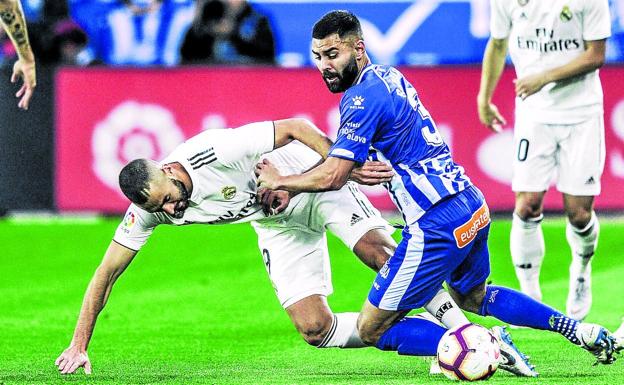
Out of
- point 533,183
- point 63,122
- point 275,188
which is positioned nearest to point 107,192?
point 63,122

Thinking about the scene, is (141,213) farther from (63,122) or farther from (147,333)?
(63,122)

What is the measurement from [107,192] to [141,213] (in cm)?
696

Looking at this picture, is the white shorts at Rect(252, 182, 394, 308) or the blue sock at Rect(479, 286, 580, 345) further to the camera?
the white shorts at Rect(252, 182, 394, 308)

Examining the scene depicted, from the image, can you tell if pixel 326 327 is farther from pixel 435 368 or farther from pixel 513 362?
pixel 513 362

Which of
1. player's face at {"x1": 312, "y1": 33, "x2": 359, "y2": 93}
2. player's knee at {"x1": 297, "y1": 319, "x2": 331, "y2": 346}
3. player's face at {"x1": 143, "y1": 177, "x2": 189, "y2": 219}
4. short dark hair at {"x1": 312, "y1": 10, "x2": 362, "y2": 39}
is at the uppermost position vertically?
short dark hair at {"x1": 312, "y1": 10, "x2": 362, "y2": 39}

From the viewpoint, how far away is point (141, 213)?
7.01 meters

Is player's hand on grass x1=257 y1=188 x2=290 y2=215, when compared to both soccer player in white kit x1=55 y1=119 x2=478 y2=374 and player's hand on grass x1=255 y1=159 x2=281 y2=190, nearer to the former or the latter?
soccer player in white kit x1=55 y1=119 x2=478 y2=374

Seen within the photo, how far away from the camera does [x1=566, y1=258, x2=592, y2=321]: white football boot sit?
8875 millimetres

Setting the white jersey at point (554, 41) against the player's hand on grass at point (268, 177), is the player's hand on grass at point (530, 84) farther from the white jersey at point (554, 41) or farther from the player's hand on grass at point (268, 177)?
the player's hand on grass at point (268, 177)

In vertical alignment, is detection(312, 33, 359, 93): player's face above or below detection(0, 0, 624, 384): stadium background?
above

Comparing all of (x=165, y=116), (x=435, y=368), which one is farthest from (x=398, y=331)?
(x=165, y=116)

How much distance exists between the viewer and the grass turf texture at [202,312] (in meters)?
7.07

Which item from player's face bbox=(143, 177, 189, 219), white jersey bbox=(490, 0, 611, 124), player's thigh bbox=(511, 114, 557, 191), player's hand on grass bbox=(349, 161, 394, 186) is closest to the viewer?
player's hand on grass bbox=(349, 161, 394, 186)

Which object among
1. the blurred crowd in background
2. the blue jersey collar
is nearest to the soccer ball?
the blue jersey collar
